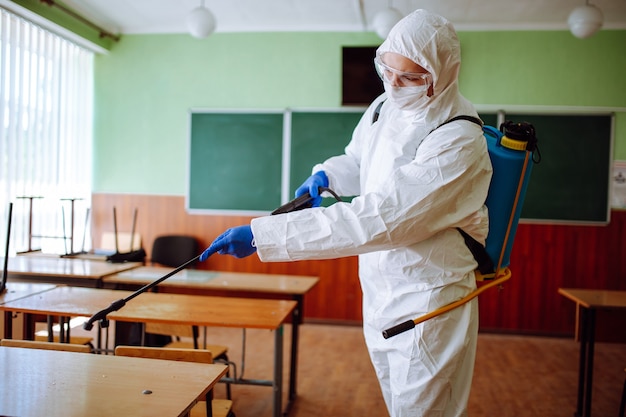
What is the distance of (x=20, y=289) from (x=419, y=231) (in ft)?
7.86

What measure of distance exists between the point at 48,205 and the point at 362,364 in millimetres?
2981

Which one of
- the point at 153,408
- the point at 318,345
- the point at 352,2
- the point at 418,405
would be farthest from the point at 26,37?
the point at 418,405

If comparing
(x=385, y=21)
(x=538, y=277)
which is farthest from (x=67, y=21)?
(x=538, y=277)

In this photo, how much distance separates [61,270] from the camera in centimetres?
324

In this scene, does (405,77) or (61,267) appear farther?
(61,267)

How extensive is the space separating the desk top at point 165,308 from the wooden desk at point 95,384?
0.62m

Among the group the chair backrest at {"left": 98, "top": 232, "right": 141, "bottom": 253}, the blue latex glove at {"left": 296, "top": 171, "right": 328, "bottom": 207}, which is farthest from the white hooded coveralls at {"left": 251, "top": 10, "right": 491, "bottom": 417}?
the chair backrest at {"left": 98, "top": 232, "right": 141, "bottom": 253}

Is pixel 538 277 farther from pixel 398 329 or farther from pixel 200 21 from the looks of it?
pixel 398 329

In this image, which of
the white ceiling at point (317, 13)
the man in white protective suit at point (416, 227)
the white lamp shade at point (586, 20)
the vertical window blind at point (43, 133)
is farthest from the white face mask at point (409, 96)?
the white ceiling at point (317, 13)

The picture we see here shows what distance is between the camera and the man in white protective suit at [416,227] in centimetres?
129

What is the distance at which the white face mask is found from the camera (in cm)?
142

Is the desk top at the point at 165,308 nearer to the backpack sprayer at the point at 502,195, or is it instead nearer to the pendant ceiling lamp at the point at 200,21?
the backpack sprayer at the point at 502,195

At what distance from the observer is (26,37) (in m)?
4.36

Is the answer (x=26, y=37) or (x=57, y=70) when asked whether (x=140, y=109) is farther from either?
(x=26, y=37)
